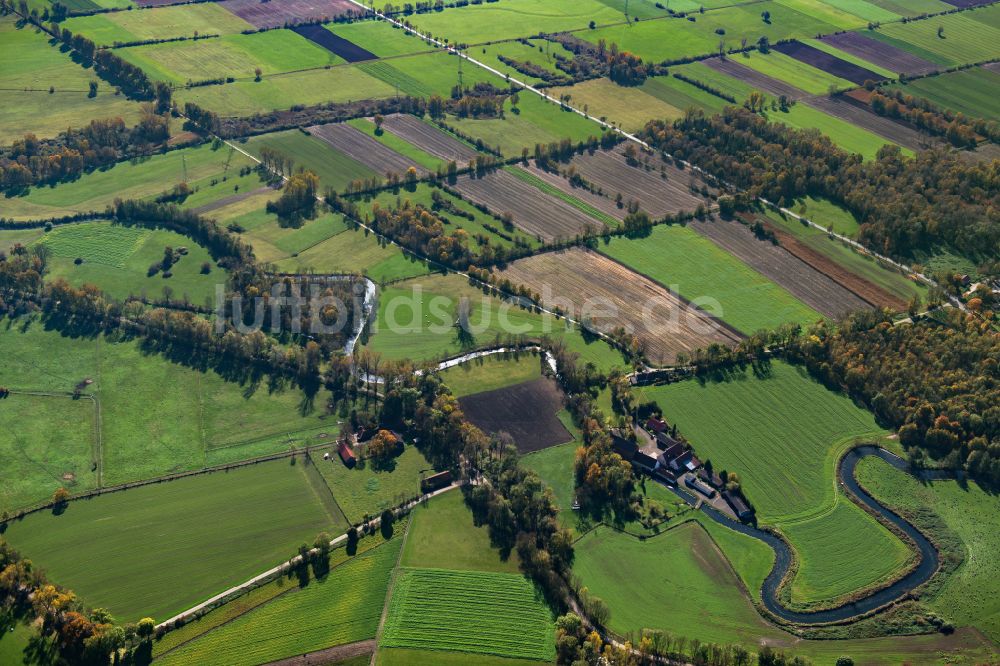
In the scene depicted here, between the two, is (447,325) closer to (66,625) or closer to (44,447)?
(44,447)

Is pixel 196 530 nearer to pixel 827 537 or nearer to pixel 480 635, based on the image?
pixel 480 635

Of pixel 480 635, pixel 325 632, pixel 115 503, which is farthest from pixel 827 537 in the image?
pixel 115 503

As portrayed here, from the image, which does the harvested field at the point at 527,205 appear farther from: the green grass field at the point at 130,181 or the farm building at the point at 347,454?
the farm building at the point at 347,454

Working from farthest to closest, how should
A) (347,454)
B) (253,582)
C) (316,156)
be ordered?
(316,156)
(347,454)
(253,582)

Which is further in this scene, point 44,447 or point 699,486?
point 44,447

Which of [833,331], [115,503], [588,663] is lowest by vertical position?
[115,503]

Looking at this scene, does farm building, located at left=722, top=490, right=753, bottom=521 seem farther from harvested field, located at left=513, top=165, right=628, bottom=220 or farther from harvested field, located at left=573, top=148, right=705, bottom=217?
harvested field, located at left=573, top=148, right=705, bottom=217

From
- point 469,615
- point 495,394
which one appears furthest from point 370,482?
point 469,615

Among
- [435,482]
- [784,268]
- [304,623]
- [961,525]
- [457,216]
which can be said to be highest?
[784,268]
